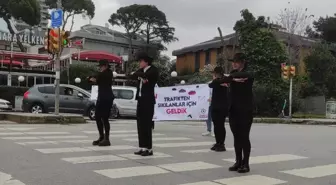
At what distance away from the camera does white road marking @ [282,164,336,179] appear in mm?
7183

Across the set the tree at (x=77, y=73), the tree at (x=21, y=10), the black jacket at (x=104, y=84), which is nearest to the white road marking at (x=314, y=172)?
the black jacket at (x=104, y=84)

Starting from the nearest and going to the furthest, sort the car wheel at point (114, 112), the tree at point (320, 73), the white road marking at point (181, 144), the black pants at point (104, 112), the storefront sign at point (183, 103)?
the black pants at point (104, 112), the white road marking at point (181, 144), the storefront sign at point (183, 103), the car wheel at point (114, 112), the tree at point (320, 73)

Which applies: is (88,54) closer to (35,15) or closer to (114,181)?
(35,15)

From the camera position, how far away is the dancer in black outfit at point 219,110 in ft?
32.0

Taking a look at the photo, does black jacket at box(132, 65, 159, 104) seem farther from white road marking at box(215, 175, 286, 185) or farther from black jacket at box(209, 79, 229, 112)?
white road marking at box(215, 175, 286, 185)

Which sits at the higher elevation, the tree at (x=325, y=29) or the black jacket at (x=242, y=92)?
the tree at (x=325, y=29)

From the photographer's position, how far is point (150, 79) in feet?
27.6

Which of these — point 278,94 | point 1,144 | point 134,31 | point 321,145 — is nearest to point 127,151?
point 1,144

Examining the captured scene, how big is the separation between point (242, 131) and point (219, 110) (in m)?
2.91

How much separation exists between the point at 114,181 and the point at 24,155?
2.58 m

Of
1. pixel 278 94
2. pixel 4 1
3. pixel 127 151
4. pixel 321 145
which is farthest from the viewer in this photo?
pixel 4 1

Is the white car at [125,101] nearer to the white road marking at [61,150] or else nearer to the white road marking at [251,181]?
the white road marking at [61,150]

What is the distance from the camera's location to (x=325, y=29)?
54719 millimetres

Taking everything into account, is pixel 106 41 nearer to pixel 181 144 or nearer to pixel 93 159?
pixel 181 144
